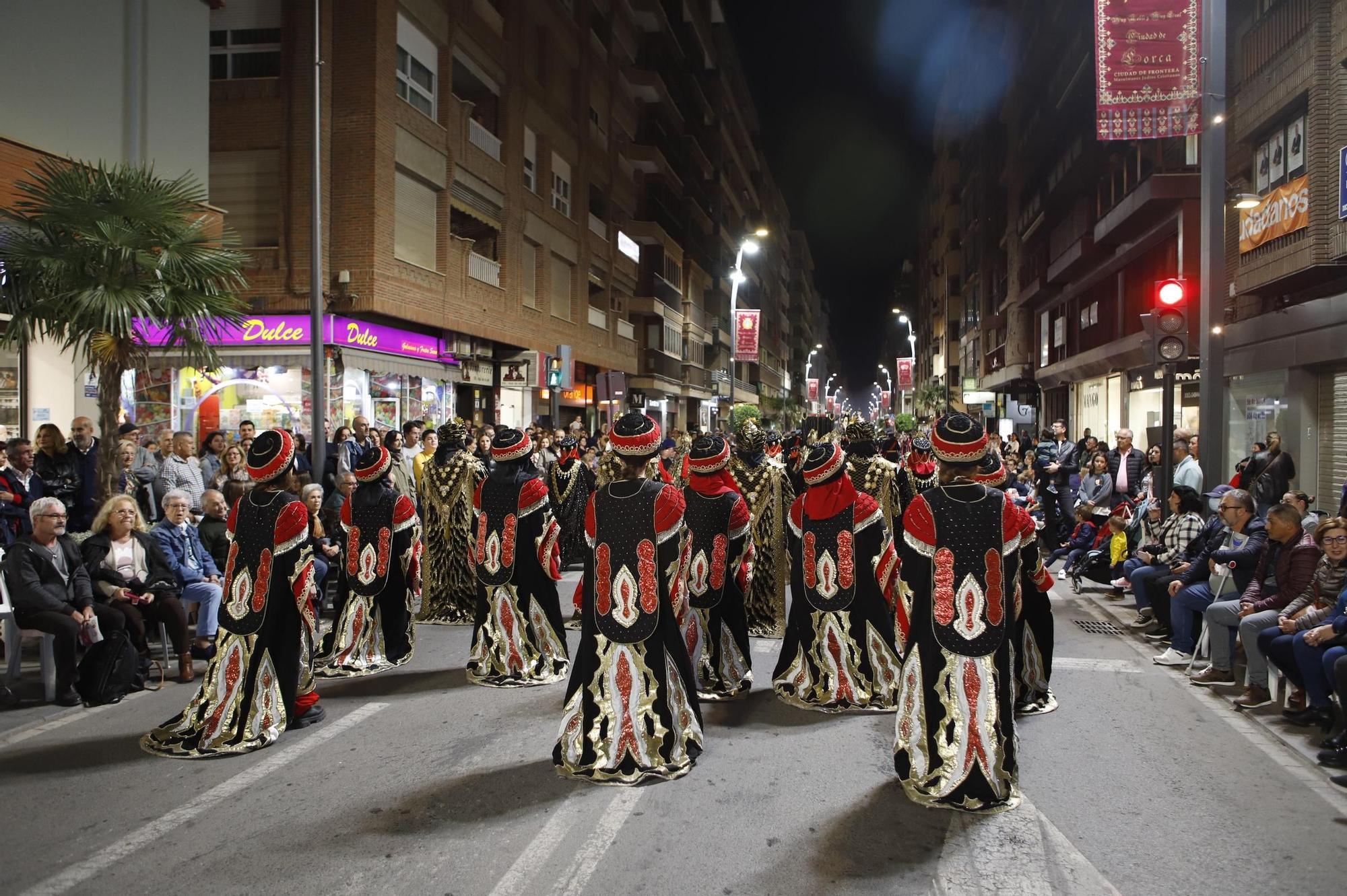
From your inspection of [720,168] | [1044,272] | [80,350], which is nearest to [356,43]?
[80,350]

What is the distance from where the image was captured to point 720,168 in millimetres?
58688

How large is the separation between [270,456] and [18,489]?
503cm

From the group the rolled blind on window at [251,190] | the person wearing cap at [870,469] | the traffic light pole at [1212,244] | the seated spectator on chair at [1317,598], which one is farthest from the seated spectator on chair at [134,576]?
the rolled blind on window at [251,190]

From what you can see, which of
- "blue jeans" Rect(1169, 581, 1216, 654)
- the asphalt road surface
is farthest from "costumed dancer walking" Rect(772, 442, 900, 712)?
"blue jeans" Rect(1169, 581, 1216, 654)

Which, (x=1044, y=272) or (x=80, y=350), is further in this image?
(x=1044, y=272)

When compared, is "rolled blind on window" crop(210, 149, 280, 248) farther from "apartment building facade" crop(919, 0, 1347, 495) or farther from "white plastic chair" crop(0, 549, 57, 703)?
"apartment building facade" crop(919, 0, 1347, 495)

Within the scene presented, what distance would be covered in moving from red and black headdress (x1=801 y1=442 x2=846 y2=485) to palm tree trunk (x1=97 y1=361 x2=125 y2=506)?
6.92m

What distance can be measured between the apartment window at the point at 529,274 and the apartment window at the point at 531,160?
180 centimetres

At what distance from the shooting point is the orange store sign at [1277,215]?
50.1ft

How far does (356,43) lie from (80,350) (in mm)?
8355

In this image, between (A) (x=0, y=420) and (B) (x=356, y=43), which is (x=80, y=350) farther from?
(B) (x=356, y=43)

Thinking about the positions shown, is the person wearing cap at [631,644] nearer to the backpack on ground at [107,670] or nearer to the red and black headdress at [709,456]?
the red and black headdress at [709,456]

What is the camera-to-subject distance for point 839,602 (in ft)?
21.2

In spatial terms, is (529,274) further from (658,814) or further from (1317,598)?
(658,814)
